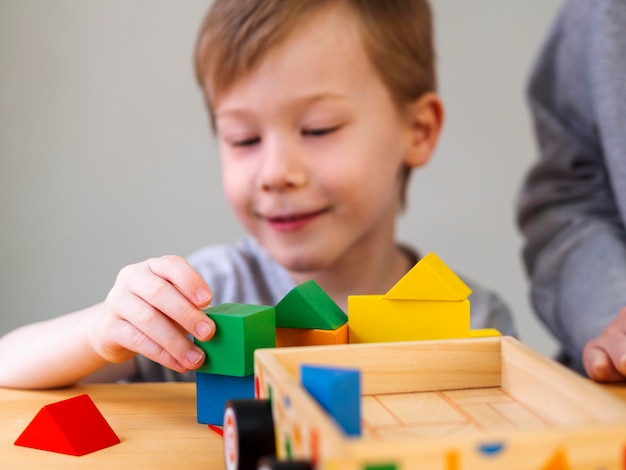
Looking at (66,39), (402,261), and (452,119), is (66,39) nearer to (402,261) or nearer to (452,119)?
(452,119)

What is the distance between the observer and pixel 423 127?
40.8 inches

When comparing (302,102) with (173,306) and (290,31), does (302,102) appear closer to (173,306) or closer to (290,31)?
(290,31)

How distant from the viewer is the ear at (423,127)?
1.02 metres

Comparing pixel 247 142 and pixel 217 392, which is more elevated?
pixel 247 142

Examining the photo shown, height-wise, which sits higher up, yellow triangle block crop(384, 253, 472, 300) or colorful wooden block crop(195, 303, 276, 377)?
yellow triangle block crop(384, 253, 472, 300)

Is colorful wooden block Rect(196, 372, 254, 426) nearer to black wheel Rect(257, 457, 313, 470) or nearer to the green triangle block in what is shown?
the green triangle block

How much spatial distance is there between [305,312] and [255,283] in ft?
1.76

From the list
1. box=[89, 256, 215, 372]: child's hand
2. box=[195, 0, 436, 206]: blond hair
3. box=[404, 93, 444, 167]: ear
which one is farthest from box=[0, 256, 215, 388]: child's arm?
box=[404, 93, 444, 167]: ear

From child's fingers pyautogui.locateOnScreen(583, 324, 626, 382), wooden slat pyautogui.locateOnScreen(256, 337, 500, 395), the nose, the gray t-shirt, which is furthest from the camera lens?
the gray t-shirt

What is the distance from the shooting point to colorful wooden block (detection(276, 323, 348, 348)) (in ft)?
1.68

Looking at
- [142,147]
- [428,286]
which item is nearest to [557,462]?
[428,286]

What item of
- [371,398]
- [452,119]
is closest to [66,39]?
[452,119]

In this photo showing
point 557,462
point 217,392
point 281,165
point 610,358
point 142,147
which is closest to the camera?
point 557,462

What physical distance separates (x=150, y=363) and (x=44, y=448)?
0.36 meters
